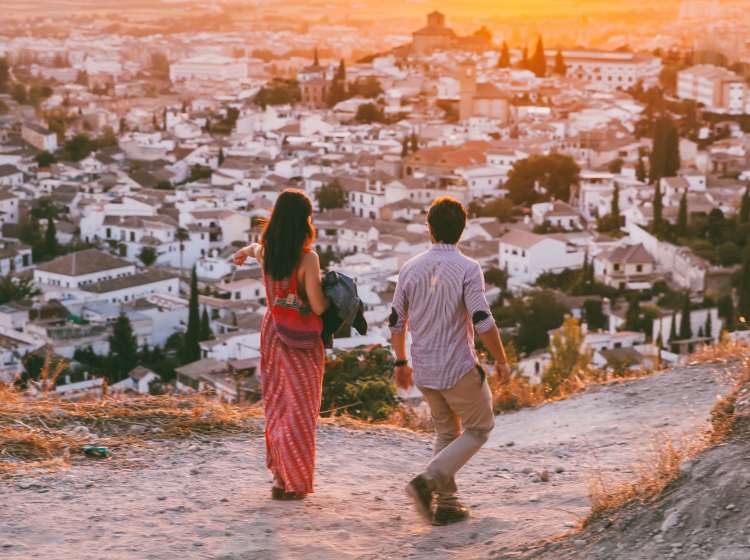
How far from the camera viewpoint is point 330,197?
31797 millimetres

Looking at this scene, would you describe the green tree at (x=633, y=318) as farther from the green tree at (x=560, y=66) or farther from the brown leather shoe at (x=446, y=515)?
the green tree at (x=560, y=66)

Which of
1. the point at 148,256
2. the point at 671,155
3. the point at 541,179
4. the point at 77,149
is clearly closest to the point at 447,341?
the point at 148,256

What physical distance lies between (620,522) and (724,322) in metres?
17.0

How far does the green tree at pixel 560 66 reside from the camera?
59000 millimetres

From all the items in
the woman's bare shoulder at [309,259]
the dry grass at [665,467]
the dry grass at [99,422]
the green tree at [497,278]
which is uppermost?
the woman's bare shoulder at [309,259]

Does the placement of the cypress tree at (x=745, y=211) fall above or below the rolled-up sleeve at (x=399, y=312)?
below

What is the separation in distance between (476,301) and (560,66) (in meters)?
57.5

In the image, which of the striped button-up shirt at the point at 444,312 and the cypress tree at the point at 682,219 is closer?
the striped button-up shirt at the point at 444,312

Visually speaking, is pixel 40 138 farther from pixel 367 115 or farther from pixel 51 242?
pixel 51 242

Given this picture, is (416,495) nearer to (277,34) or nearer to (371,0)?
(277,34)

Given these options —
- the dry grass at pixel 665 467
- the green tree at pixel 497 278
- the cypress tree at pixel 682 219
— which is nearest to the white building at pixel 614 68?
the cypress tree at pixel 682 219

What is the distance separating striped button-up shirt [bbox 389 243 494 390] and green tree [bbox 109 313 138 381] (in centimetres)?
1555

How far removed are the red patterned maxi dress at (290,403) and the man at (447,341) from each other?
28 centimetres

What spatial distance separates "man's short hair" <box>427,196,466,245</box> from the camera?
10.2 feet
